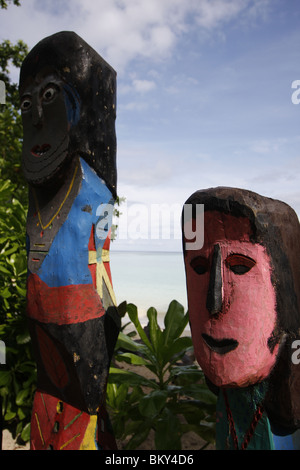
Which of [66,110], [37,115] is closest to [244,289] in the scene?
[66,110]

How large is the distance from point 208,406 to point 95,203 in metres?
1.48

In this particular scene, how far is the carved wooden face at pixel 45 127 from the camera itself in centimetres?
205

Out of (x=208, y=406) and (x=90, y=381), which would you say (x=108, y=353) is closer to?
(x=90, y=381)

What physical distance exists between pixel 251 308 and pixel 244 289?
0.24 ft

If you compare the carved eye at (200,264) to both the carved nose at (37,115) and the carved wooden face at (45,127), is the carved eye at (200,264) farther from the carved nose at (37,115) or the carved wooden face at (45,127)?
the carved nose at (37,115)

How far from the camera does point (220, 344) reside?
4.59 feet

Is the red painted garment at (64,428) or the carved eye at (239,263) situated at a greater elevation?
the carved eye at (239,263)

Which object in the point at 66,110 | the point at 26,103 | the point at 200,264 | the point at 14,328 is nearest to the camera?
the point at 200,264

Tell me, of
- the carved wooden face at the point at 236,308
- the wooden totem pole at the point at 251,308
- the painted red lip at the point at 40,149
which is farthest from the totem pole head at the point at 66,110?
the carved wooden face at the point at 236,308

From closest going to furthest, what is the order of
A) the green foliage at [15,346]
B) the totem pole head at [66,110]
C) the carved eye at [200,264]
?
the carved eye at [200,264] < the totem pole head at [66,110] < the green foliage at [15,346]

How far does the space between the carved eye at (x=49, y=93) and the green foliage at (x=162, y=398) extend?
1.46 m

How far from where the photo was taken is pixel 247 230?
54.5 inches

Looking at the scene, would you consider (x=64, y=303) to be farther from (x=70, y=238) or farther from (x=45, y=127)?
(x=45, y=127)

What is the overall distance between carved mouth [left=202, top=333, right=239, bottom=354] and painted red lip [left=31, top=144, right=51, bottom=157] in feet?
4.48
